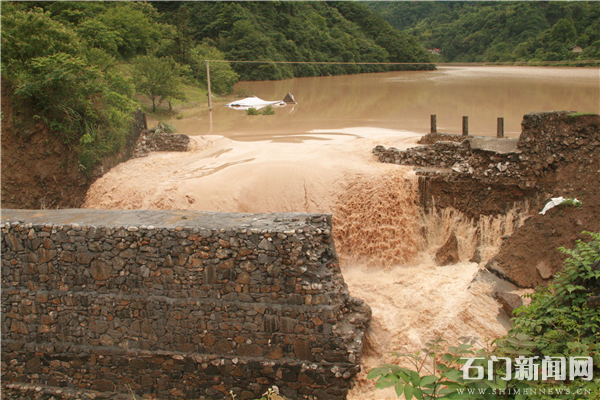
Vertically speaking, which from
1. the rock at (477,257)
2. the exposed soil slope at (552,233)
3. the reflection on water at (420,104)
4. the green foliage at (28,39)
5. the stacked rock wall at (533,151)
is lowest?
the rock at (477,257)

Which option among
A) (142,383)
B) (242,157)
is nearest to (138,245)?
(142,383)

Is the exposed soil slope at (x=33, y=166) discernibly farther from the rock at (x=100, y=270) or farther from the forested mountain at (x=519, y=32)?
the forested mountain at (x=519, y=32)

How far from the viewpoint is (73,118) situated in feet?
39.6

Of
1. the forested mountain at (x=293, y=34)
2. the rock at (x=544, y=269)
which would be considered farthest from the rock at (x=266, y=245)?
the forested mountain at (x=293, y=34)

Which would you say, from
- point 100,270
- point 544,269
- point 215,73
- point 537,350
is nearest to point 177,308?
point 100,270

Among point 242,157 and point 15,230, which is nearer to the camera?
point 15,230

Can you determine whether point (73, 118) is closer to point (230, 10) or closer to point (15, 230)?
point (15, 230)

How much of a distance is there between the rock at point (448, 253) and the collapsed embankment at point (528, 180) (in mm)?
984

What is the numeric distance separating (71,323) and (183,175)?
232 inches

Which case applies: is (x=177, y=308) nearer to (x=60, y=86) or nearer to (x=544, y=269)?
(x=544, y=269)

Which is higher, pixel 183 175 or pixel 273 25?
pixel 273 25

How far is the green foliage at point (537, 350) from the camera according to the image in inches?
133

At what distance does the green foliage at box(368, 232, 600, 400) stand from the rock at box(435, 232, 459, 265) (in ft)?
13.4

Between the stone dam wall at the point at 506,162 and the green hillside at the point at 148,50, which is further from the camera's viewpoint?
the green hillside at the point at 148,50
